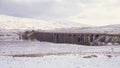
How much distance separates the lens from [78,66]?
74.1 feet

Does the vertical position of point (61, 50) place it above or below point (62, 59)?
below

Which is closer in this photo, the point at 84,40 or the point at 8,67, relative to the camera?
the point at 8,67

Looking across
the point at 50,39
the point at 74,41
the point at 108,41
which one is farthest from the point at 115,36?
the point at 50,39

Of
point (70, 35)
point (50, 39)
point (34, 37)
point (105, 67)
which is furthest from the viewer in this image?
point (34, 37)

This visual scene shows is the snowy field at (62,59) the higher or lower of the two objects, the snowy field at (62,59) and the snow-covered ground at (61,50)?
the higher

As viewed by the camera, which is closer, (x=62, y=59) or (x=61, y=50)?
(x=62, y=59)

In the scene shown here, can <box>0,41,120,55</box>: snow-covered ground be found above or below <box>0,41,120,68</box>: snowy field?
below

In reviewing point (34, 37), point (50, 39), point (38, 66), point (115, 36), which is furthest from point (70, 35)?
point (38, 66)

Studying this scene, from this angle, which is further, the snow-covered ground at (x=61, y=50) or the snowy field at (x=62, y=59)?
the snow-covered ground at (x=61, y=50)

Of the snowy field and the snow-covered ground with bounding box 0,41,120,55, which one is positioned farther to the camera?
the snow-covered ground with bounding box 0,41,120,55

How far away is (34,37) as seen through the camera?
3548 inches

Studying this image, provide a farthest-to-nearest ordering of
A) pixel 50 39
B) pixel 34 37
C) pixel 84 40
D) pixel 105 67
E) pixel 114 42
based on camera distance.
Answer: pixel 34 37, pixel 50 39, pixel 84 40, pixel 114 42, pixel 105 67

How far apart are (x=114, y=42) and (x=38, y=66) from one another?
3217 cm

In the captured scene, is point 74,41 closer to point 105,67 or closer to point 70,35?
point 70,35
